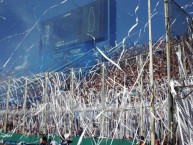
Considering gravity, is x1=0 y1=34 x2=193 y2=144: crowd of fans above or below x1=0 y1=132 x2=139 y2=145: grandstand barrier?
above

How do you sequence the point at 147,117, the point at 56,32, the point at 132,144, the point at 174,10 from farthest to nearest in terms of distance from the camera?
the point at 56,32
the point at 147,117
the point at 132,144
the point at 174,10

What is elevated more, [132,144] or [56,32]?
[56,32]

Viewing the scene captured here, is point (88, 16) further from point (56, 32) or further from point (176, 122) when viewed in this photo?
point (176, 122)

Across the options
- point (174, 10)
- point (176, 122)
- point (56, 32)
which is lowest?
point (176, 122)

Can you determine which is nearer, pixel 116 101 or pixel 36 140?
pixel 116 101

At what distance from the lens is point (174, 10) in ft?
35.8

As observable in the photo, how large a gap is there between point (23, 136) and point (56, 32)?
46.2 meters

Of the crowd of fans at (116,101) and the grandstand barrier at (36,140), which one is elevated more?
the crowd of fans at (116,101)

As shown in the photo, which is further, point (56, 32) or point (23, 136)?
point (56, 32)

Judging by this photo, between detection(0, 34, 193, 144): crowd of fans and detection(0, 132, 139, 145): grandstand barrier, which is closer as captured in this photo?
detection(0, 34, 193, 144): crowd of fans

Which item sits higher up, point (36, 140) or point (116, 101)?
point (116, 101)

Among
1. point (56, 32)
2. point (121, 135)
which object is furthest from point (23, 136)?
point (56, 32)

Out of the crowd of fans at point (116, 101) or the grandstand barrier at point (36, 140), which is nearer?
the crowd of fans at point (116, 101)

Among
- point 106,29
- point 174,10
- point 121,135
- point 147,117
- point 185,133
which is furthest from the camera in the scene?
point 106,29
